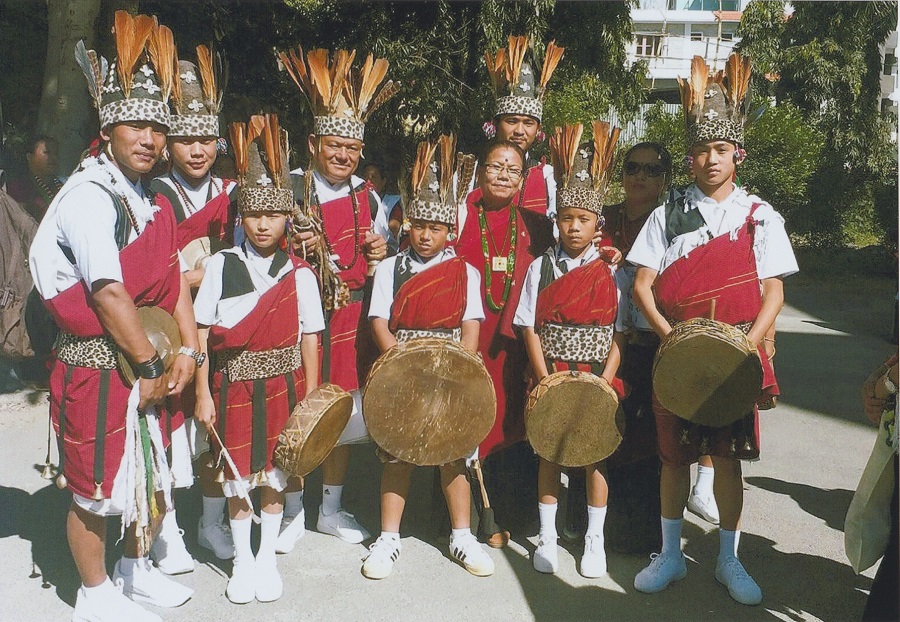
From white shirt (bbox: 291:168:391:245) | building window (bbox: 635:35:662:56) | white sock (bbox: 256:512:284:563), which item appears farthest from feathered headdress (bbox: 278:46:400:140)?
building window (bbox: 635:35:662:56)

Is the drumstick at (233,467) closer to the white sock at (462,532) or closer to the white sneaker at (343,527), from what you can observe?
the white sneaker at (343,527)

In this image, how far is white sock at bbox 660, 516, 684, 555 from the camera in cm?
349

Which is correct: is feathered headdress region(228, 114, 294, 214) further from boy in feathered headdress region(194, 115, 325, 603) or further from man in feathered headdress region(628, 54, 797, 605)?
man in feathered headdress region(628, 54, 797, 605)

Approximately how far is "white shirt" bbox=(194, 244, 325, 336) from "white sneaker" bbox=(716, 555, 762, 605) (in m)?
1.98

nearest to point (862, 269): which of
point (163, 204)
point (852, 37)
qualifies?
point (852, 37)

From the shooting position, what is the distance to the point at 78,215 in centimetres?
276

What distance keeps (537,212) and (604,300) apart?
0.73 m

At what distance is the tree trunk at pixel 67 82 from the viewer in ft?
21.0

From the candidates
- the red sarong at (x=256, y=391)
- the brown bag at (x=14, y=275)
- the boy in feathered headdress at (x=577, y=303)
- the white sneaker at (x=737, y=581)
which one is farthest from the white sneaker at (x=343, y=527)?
the brown bag at (x=14, y=275)

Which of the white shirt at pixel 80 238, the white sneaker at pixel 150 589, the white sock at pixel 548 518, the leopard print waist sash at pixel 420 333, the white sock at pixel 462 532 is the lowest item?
the white sneaker at pixel 150 589

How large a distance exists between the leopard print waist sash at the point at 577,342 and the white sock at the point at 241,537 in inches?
57.1

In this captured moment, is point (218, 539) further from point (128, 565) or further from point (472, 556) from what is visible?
point (472, 556)

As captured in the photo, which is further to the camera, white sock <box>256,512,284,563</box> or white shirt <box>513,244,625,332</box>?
white shirt <box>513,244,625,332</box>

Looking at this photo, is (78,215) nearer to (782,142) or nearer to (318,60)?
(318,60)
